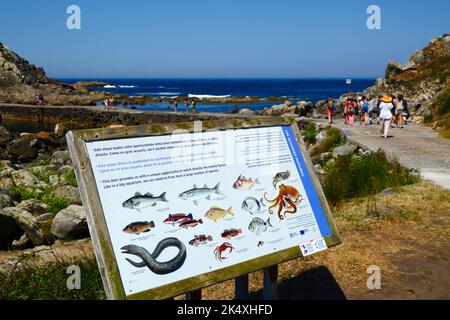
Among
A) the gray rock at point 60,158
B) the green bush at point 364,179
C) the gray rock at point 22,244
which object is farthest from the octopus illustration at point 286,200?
the gray rock at point 60,158

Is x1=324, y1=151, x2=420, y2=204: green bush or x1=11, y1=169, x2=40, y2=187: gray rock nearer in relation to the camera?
x1=324, y1=151, x2=420, y2=204: green bush

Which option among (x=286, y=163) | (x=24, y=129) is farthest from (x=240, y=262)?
(x=24, y=129)

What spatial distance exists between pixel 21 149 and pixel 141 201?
71.2 ft

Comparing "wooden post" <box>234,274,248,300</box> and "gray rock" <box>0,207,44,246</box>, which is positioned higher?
"wooden post" <box>234,274,248,300</box>

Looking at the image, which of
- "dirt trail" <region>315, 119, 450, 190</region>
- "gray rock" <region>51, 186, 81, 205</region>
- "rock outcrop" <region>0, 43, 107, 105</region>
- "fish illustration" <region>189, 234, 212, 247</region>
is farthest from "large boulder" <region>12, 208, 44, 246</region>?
"rock outcrop" <region>0, 43, 107, 105</region>

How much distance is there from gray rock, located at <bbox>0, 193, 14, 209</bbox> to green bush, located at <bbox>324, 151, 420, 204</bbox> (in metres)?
6.76

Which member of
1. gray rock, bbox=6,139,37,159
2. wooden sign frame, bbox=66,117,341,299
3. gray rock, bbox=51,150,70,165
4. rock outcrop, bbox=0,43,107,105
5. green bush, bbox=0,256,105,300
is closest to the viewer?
wooden sign frame, bbox=66,117,341,299

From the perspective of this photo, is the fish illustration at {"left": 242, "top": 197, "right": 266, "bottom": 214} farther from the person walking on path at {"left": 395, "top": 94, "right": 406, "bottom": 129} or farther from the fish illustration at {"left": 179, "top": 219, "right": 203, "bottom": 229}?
the person walking on path at {"left": 395, "top": 94, "right": 406, "bottom": 129}

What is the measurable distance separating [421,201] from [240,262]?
5.02 metres

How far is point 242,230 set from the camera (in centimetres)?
335

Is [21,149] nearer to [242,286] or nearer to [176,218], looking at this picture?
[242,286]

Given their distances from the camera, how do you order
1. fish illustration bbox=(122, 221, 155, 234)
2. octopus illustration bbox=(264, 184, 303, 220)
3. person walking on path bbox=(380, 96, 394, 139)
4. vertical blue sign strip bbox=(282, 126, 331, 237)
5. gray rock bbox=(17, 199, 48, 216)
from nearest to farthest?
fish illustration bbox=(122, 221, 155, 234) < octopus illustration bbox=(264, 184, 303, 220) < vertical blue sign strip bbox=(282, 126, 331, 237) < gray rock bbox=(17, 199, 48, 216) < person walking on path bbox=(380, 96, 394, 139)

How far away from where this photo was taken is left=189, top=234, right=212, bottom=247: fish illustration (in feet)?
10.2
